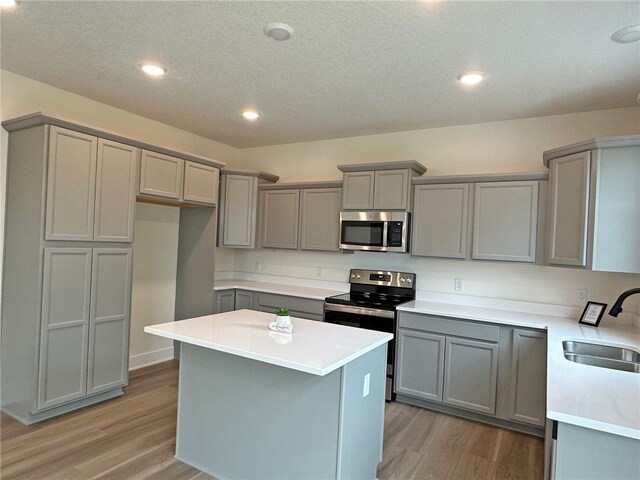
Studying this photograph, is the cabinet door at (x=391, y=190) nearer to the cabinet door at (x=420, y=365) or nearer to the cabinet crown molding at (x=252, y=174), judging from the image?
the cabinet door at (x=420, y=365)

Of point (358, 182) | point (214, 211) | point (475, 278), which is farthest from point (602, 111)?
point (214, 211)

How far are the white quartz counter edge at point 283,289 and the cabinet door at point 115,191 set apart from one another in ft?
4.09

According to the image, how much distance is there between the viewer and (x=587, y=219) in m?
2.69

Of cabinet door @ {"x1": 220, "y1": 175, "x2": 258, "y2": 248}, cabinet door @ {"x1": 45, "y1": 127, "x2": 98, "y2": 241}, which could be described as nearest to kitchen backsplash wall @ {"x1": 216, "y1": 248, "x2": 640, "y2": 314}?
cabinet door @ {"x1": 220, "y1": 175, "x2": 258, "y2": 248}

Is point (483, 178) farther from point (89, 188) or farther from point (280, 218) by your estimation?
point (89, 188)

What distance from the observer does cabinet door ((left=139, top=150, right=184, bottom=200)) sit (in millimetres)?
3383

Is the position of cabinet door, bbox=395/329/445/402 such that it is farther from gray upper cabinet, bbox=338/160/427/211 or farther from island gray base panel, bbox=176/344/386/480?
gray upper cabinet, bbox=338/160/427/211

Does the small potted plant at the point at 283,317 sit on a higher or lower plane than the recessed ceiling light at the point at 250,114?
lower

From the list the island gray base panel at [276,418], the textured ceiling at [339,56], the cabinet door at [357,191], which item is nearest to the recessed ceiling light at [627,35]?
the textured ceiling at [339,56]

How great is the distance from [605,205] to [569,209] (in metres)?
0.24

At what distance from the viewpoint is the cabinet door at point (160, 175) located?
338 cm

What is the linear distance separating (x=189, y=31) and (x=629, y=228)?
3059 mm

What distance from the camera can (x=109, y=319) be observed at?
3221mm

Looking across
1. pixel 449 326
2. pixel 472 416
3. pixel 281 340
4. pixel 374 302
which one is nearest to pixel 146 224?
pixel 374 302
